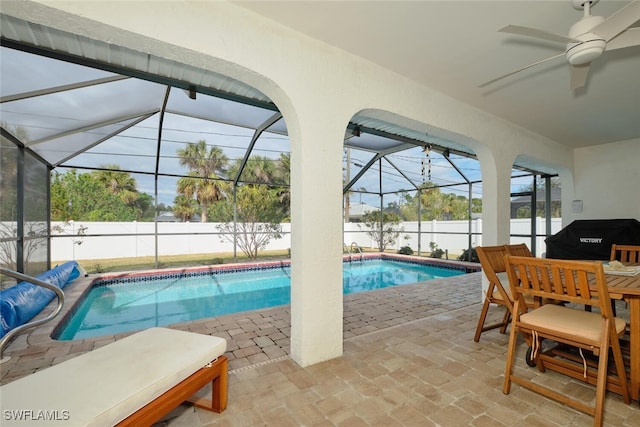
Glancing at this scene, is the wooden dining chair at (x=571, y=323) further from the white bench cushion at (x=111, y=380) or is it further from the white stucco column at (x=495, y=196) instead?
the white bench cushion at (x=111, y=380)

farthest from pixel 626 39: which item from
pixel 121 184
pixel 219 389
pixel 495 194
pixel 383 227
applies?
pixel 121 184

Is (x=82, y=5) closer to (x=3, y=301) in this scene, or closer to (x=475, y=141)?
(x=3, y=301)

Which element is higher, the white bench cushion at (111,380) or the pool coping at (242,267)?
the white bench cushion at (111,380)

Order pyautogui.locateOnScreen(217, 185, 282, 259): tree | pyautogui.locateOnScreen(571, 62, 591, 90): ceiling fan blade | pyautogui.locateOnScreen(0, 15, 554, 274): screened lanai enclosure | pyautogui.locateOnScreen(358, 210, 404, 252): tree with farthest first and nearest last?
pyautogui.locateOnScreen(358, 210, 404, 252): tree → pyautogui.locateOnScreen(217, 185, 282, 259): tree → pyautogui.locateOnScreen(0, 15, 554, 274): screened lanai enclosure → pyautogui.locateOnScreen(571, 62, 591, 90): ceiling fan blade

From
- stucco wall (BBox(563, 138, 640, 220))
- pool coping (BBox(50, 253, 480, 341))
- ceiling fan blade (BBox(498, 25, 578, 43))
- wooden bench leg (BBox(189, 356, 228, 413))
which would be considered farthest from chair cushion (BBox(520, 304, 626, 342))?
stucco wall (BBox(563, 138, 640, 220))

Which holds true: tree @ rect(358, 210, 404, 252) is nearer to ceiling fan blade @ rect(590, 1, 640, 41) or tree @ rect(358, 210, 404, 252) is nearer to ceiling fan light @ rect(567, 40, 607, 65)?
ceiling fan light @ rect(567, 40, 607, 65)

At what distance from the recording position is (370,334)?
3.10 m

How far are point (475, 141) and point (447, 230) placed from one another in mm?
6868

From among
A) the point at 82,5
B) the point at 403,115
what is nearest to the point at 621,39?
the point at 403,115

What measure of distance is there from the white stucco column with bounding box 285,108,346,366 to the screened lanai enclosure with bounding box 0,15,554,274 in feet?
2.43

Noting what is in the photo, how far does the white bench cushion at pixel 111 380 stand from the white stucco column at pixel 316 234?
82 cm

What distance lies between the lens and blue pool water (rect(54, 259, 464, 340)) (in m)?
4.67

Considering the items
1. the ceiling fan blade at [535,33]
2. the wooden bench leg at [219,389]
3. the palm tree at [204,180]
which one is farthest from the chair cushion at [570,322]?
the palm tree at [204,180]

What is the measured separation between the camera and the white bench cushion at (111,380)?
1.16 m
